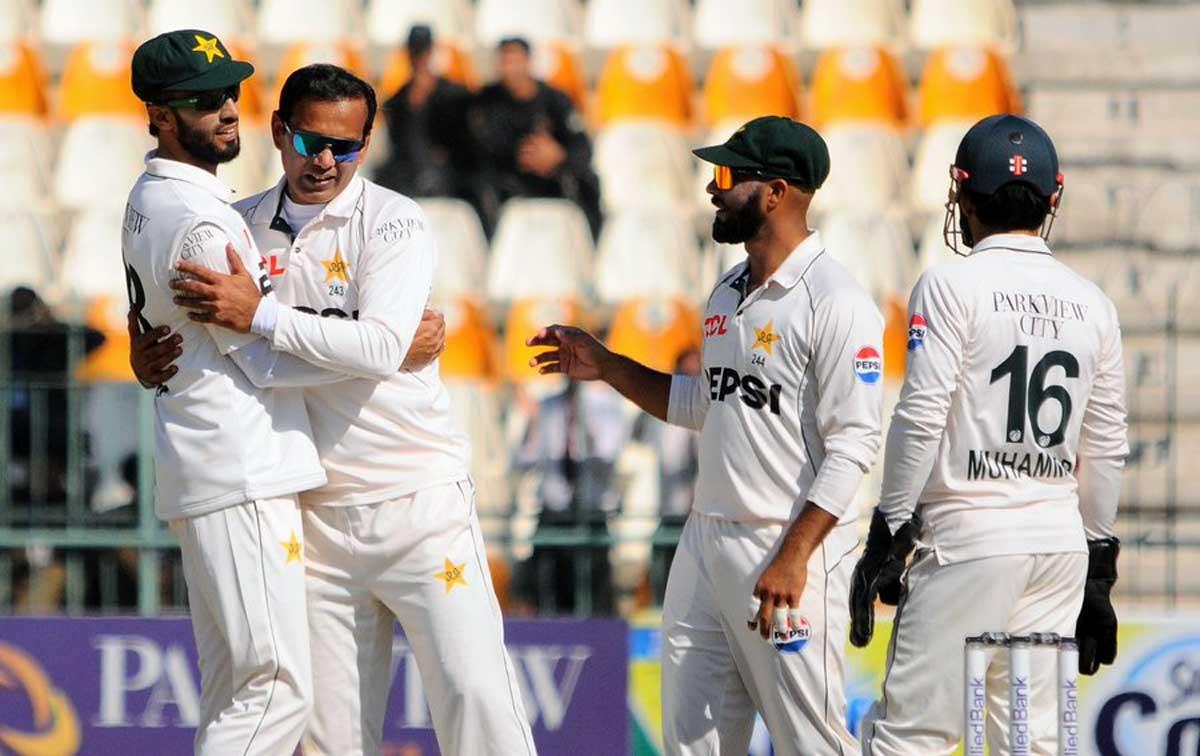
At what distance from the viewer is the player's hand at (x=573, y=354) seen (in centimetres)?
499

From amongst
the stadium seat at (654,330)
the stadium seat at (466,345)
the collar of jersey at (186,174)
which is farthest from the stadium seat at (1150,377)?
the collar of jersey at (186,174)

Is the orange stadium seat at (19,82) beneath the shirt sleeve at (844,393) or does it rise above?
above

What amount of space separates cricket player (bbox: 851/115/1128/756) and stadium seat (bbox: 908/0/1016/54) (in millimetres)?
6704

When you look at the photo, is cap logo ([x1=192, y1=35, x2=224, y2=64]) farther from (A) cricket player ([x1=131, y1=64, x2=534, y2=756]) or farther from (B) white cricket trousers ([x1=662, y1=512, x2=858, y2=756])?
(B) white cricket trousers ([x1=662, y1=512, x2=858, y2=756])

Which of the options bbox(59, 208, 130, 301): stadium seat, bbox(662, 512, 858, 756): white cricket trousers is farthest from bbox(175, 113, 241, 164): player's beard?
bbox(59, 208, 130, 301): stadium seat

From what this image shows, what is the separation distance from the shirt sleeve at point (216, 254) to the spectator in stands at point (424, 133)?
553cm

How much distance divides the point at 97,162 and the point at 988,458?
6.93 m

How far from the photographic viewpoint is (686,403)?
4984 millimetres

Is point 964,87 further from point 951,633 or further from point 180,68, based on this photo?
point 180,68

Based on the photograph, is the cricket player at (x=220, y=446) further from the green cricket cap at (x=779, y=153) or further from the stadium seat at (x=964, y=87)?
the stadium seat at (x=964, y=87)

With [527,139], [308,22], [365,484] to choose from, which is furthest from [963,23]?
[365,484]

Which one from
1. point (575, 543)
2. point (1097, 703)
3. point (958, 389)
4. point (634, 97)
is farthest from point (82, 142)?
point (958, 389)

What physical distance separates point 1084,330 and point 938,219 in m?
5.57


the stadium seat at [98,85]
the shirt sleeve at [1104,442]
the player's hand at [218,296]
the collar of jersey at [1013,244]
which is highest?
the stadium seat at [98,85]
